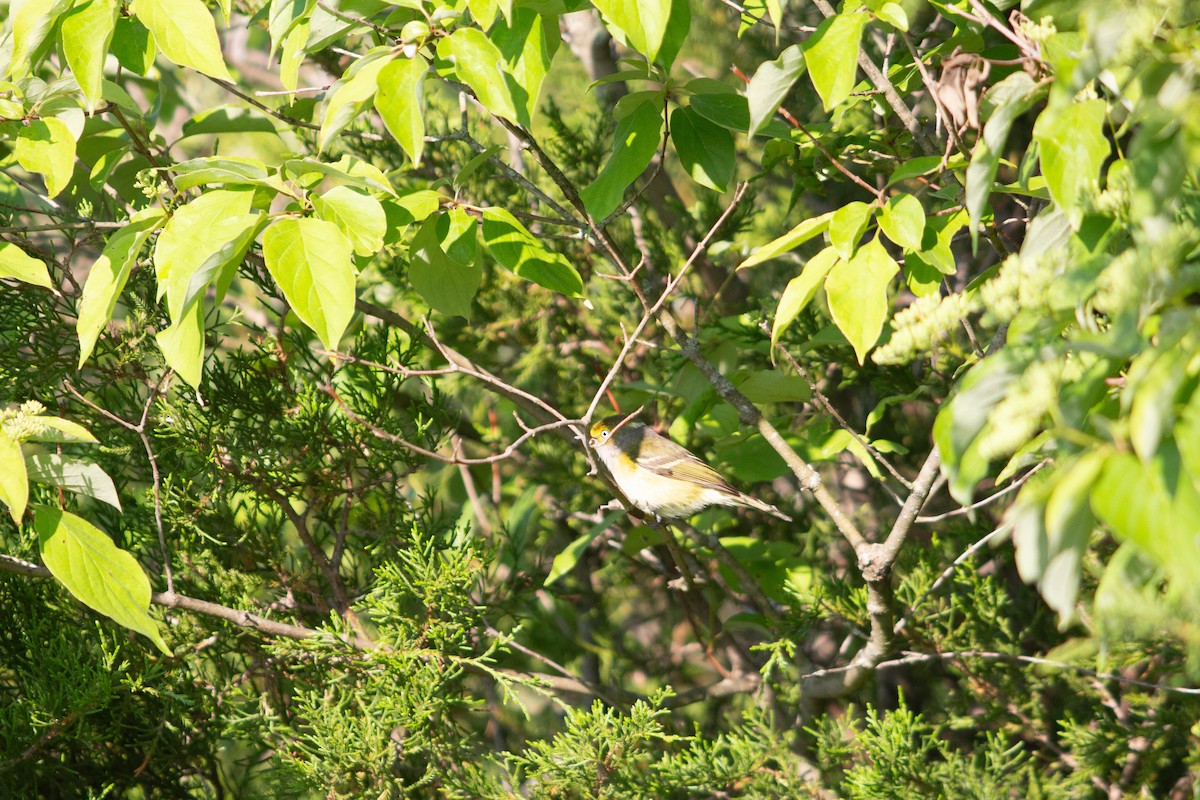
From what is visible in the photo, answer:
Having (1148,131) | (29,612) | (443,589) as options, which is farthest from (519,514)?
(1148,131)

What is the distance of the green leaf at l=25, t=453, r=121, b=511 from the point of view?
191 cm

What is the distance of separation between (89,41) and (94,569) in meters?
0.92

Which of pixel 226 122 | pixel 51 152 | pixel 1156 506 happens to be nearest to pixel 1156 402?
pixel 1156 506

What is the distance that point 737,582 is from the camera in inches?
116

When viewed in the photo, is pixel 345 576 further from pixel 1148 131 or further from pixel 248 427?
pixel 1148 131

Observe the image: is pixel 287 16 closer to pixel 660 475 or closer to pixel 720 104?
pixel 720 104

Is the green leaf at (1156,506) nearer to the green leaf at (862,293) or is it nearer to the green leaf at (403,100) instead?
the green leaf at (862,293)

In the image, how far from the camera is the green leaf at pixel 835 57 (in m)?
1.50

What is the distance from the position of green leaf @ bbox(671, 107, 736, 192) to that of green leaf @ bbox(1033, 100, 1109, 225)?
2.88ft

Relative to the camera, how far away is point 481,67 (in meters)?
1.44

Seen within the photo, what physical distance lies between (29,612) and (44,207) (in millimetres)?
1065

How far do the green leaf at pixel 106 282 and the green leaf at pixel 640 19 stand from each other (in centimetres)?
86

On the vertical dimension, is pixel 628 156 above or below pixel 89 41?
below

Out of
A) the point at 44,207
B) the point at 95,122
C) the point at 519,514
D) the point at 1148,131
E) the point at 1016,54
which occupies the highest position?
the point at 1148,131
